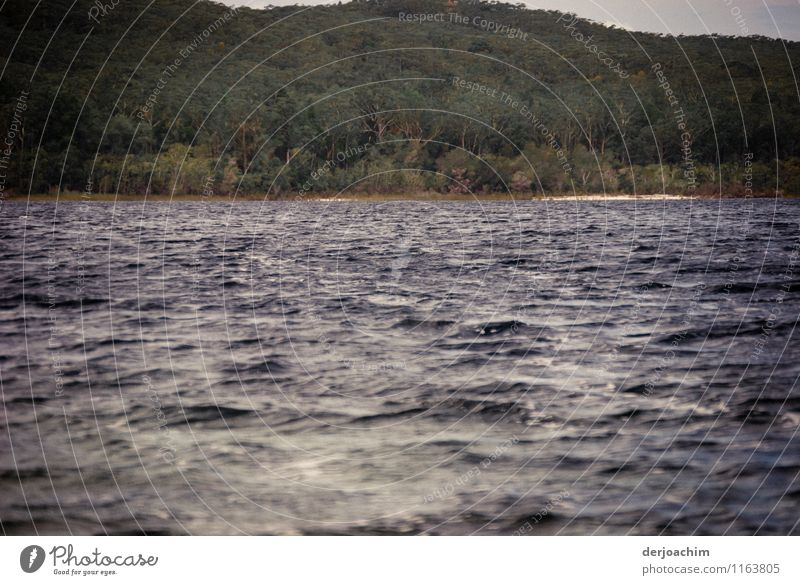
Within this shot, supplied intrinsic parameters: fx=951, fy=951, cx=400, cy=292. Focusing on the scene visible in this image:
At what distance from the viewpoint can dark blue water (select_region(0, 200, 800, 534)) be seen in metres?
14.5

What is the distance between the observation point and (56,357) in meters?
25.8

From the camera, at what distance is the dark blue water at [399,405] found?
47.5 ft

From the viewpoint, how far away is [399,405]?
21.2m
